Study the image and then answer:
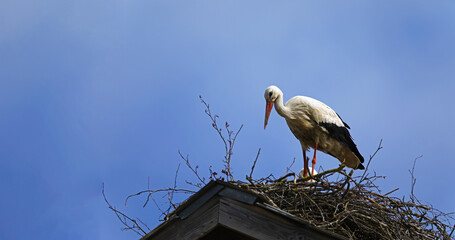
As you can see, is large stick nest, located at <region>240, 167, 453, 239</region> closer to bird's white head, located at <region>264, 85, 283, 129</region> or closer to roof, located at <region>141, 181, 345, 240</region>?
roof, located at <region>141, 181, 345, 240</region>

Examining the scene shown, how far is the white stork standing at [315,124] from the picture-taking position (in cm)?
743

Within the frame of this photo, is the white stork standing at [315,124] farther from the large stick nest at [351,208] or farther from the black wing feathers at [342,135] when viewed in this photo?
the large stick nest at [351,208]

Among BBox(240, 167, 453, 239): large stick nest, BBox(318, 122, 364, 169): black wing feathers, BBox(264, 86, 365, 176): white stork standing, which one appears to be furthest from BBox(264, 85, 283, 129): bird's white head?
BBox(240, 167, 453, 239): large stick nest

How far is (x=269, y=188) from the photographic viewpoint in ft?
14.3

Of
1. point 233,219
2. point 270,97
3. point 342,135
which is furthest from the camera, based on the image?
point 342,135

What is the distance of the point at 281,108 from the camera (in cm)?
746

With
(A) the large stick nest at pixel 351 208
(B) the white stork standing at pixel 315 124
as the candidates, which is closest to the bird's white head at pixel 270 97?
(B) the white stork standing at pixel 315 124

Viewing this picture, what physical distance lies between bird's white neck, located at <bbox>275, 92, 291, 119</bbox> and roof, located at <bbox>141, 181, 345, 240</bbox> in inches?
167

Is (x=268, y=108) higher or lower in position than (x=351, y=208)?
higher

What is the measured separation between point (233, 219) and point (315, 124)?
444 cm

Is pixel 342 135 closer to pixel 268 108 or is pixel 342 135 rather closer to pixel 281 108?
pixel 281 108

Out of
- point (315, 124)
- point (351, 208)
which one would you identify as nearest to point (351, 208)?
point (351, 208)

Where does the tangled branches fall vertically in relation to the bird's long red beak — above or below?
below

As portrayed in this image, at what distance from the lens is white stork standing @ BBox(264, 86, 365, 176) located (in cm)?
743
